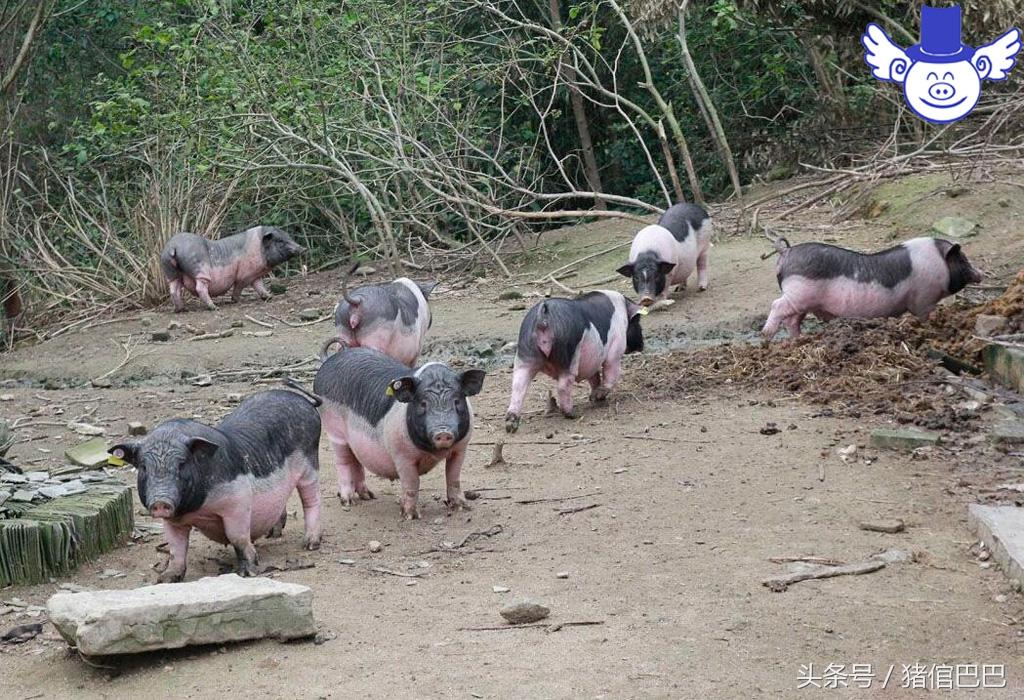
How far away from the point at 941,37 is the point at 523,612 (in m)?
7.70

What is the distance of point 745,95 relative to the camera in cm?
1719

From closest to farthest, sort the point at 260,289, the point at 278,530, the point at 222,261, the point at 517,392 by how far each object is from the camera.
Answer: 1. the point at 278,530
2. the point at 517,392
3. the point at 222,261
4. the point at 260,289

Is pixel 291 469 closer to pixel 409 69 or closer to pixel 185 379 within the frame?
pixel 185 379

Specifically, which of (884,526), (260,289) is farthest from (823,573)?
(260,289)

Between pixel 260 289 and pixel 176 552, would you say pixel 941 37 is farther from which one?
pixel 176 552

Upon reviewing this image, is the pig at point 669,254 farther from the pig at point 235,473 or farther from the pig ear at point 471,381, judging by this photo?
the pig at point 235,473

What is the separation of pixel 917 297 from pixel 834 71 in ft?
24.4

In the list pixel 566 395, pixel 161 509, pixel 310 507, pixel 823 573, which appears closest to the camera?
pixel 823 573

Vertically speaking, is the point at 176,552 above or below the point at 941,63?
below

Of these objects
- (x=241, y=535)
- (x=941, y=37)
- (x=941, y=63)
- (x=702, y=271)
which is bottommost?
(x=241, y=535)

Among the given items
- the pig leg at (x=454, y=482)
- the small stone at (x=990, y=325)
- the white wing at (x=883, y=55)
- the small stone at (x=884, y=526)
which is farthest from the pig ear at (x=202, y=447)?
the white wing at (x=883, y=55)

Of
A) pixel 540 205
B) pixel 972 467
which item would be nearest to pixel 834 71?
pixel 540 205

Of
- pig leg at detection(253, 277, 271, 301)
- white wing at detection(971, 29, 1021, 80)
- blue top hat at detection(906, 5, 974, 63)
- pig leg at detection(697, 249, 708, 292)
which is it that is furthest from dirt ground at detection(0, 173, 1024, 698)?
pig leg at detection(253, 277, 271, 301)

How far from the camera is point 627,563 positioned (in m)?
5.56
